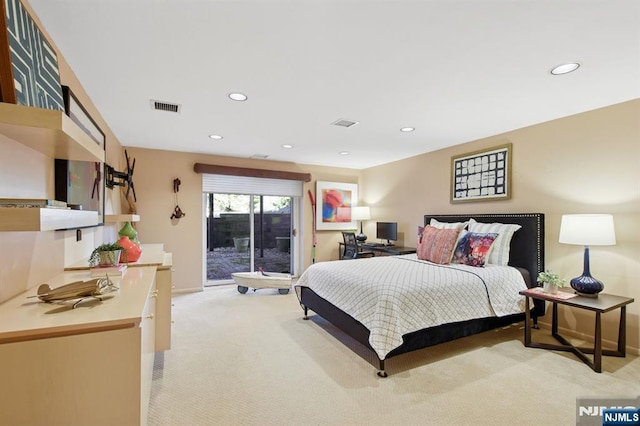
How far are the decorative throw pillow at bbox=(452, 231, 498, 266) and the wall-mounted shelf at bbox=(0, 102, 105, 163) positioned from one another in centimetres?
349

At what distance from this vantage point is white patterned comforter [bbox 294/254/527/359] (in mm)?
2307

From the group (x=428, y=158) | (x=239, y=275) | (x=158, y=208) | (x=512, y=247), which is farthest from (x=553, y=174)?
(x=158, y=208)

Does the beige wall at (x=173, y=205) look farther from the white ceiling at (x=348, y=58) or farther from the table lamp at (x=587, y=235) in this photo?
the table lamp at (x=587, y=235)

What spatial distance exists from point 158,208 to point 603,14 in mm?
5128

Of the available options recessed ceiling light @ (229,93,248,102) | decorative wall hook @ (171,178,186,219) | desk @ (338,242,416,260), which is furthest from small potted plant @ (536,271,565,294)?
decorative wall hook @ (171,178,186,219)

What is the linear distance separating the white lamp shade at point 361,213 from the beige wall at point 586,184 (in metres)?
2.08

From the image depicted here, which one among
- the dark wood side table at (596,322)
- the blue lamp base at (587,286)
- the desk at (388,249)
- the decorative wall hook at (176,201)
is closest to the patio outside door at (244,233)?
the decorative wall hook at (176,201)

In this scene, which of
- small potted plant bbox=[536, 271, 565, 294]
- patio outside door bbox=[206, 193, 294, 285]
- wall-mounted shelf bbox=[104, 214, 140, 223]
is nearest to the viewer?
small potted plant bbox=[536, 271, 565, 294]

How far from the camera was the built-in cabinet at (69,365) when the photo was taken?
3.35ft

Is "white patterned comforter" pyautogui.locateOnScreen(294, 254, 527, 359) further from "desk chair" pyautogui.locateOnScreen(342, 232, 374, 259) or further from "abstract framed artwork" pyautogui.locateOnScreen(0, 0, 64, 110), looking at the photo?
"abstract framed artwork" pyautogui.locateOnScreen(0, 0, 64, 110)

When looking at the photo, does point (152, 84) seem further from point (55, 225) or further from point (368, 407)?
point (368, 407)

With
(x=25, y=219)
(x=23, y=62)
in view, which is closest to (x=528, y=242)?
(x=25, y=219)

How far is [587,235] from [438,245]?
1375 millimetres

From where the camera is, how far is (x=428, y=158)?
4.76 metres
